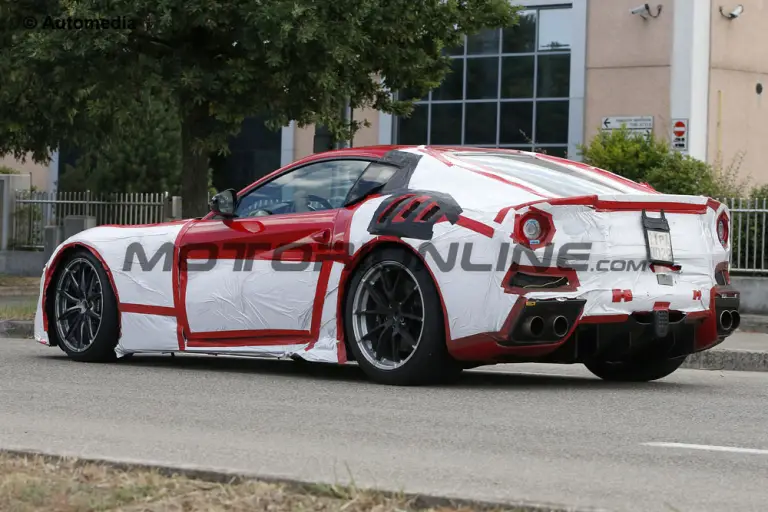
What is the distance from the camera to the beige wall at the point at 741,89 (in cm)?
3191

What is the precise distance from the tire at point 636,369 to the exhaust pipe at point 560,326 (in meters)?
1.30

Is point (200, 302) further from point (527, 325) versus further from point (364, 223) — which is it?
point (527, 325)

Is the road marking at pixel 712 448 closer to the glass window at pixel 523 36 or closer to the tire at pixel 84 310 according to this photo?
the tire at pixel 84 310

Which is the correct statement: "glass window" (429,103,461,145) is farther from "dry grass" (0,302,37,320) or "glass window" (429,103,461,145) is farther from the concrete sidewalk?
the concrete sidewalk

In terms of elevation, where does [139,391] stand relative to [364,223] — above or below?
below

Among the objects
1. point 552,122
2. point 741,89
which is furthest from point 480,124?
point 741,89

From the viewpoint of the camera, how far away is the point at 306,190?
363 inches

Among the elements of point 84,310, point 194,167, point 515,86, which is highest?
point 515,86

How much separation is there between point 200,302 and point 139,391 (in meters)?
1.30

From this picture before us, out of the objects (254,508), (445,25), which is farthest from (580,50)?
(254,508)

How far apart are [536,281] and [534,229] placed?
0.89 ft

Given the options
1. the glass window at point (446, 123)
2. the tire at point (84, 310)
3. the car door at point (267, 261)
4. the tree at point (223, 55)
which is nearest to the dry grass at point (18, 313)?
the tree at point (223, 55)

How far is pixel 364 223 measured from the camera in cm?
857

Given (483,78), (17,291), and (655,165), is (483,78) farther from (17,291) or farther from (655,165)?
(17,291)
